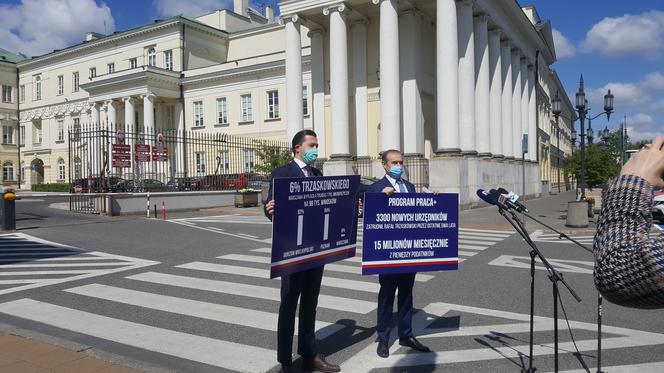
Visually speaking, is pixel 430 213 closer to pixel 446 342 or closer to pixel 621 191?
pixel 446 342

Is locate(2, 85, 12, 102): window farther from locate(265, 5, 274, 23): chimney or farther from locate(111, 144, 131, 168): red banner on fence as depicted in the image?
locate(111, 144, 131, 168): red banner on fence

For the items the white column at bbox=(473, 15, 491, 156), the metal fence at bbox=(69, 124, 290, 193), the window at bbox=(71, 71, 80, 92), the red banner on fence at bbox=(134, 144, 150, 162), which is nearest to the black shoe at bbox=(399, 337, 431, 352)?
the metal fence at bbox=(69, 124, 290, 193)

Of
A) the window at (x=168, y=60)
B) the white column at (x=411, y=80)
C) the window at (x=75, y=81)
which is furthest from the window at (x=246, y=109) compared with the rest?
the window at (x=75, y=81)

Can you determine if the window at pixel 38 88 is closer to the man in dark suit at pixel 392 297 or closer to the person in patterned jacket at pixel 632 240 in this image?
the man in dark suit at pixel 392 297

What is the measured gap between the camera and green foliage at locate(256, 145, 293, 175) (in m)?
30.3

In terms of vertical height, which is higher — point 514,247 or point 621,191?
point 621,191

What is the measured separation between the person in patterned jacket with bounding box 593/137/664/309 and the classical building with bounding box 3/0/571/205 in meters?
24.3

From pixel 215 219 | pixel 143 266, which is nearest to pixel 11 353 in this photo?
pixel 143 266

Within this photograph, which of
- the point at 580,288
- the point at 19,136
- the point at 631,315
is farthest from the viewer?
the point at 19,136

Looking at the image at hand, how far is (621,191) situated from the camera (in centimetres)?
149

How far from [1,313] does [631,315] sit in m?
8.13

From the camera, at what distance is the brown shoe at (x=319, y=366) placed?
4617 mm

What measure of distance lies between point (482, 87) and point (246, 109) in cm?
2371

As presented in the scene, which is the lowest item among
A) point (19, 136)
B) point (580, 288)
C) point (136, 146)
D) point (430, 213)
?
point (580, 288)
